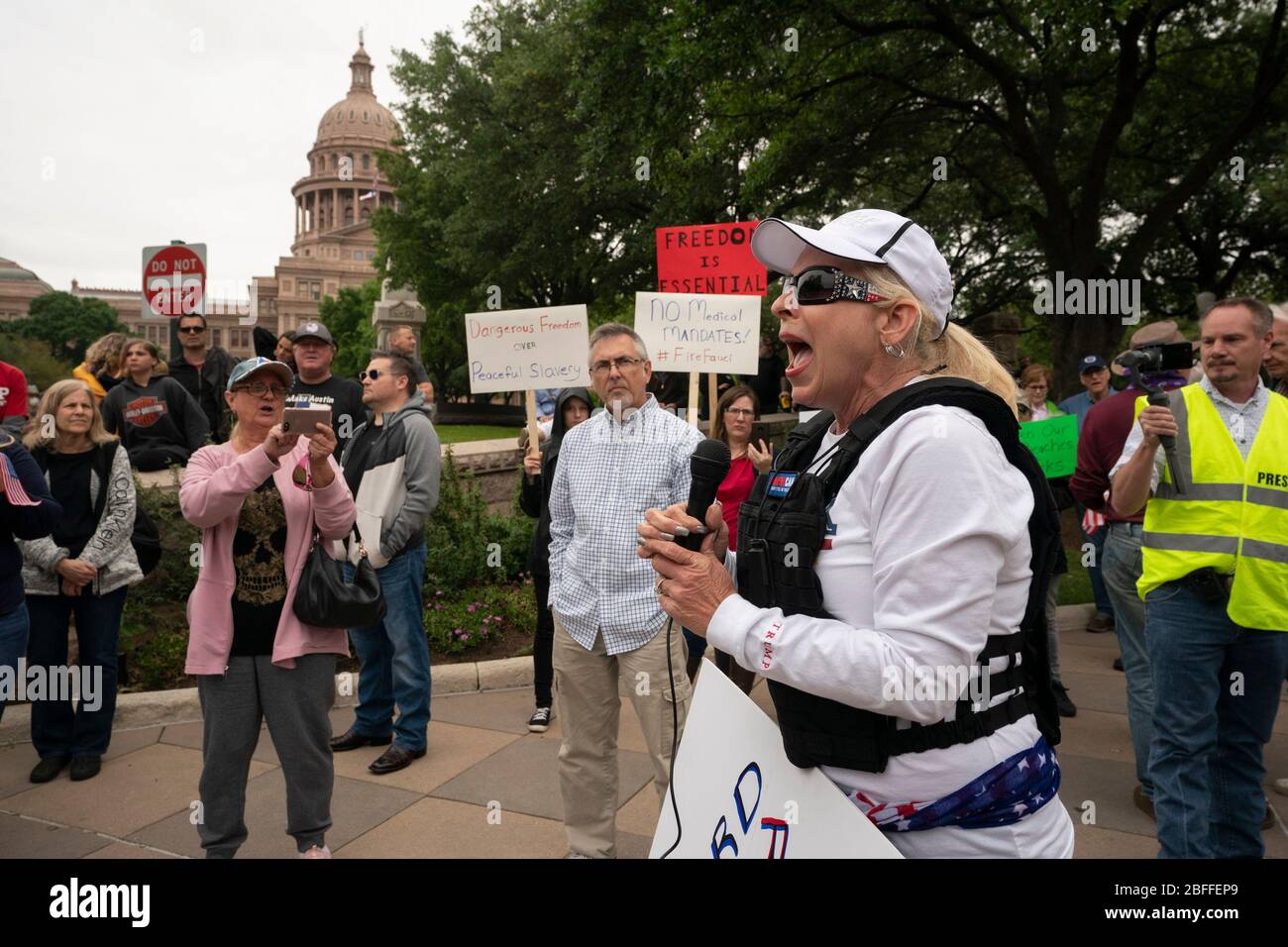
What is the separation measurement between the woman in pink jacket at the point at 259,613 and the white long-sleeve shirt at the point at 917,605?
2.25m

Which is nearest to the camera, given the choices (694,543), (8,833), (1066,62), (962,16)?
(694,543)

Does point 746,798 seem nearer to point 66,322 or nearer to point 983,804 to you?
point 983,804

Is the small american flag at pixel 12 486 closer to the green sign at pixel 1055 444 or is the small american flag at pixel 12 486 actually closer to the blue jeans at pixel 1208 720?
the blue jeans at pixel 1208 720

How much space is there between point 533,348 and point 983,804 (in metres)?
4.57

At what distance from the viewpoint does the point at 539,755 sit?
5195 mm

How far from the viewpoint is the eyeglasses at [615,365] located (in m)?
3.88

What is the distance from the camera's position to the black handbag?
3.47 meters

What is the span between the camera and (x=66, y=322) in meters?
84.8

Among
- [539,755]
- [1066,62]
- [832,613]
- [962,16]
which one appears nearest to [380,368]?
[539,755]

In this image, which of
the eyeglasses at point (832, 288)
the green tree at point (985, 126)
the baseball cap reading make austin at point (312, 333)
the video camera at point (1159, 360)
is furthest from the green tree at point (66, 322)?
the eyeglasses at point (832, 288)

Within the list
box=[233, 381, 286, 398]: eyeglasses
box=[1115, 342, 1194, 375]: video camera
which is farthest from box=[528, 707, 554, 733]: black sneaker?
box=[1115, 342, 1194, 375]: video camera

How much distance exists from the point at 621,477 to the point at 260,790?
103 inches

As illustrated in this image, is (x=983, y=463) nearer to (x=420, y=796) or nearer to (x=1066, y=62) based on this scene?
(x=420, y=796)

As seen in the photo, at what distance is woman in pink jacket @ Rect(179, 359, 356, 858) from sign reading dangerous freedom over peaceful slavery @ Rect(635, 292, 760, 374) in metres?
3.07
